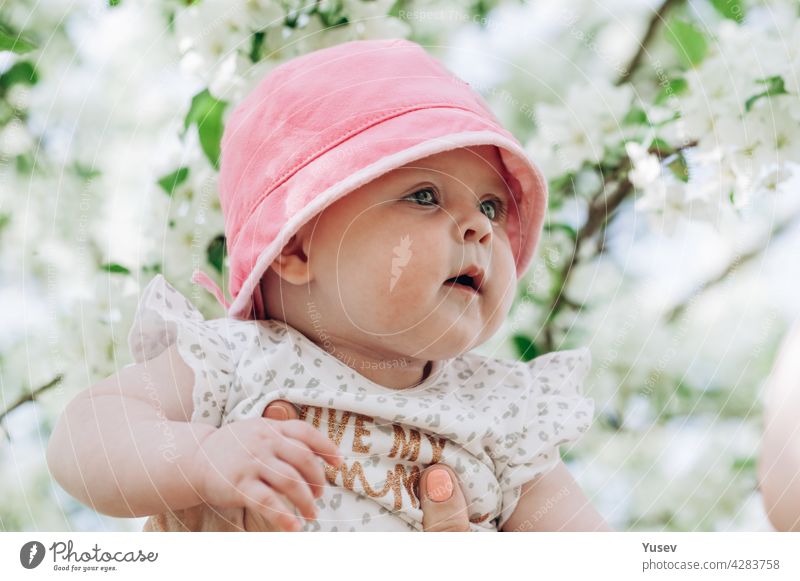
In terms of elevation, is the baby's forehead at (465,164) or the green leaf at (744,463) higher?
the baby's forehead at (465,164)

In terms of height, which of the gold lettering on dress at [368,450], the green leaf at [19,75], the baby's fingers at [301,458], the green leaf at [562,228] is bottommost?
the gold lettering on dress at [368,450]

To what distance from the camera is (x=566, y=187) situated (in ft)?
2.51

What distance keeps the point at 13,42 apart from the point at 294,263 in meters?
0.29

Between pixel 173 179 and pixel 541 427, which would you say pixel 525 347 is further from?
pixel 173 179

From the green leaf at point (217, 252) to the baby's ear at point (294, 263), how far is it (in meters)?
0.14

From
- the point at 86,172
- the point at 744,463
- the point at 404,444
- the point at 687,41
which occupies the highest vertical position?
the point at 687,41

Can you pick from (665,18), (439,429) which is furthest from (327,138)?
(665,18)

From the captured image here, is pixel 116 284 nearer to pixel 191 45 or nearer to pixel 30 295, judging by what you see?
pixel 30 295

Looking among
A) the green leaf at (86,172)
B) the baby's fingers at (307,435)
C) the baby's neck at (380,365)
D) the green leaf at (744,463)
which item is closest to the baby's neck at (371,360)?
the baby's neck at (380,365)

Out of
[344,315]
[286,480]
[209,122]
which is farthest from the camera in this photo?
[209,122]

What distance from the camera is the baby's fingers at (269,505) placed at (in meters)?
0.50

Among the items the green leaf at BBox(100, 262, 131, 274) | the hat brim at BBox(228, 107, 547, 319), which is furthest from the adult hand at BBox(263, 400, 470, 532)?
the green leaf at BBox(100, 262, 131, 274)

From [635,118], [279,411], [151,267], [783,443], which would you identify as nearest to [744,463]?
[783,443]

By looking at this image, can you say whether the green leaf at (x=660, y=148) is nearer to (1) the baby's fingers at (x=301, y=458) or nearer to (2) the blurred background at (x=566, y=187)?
(2) the blurred background at (x=566, y=187)
